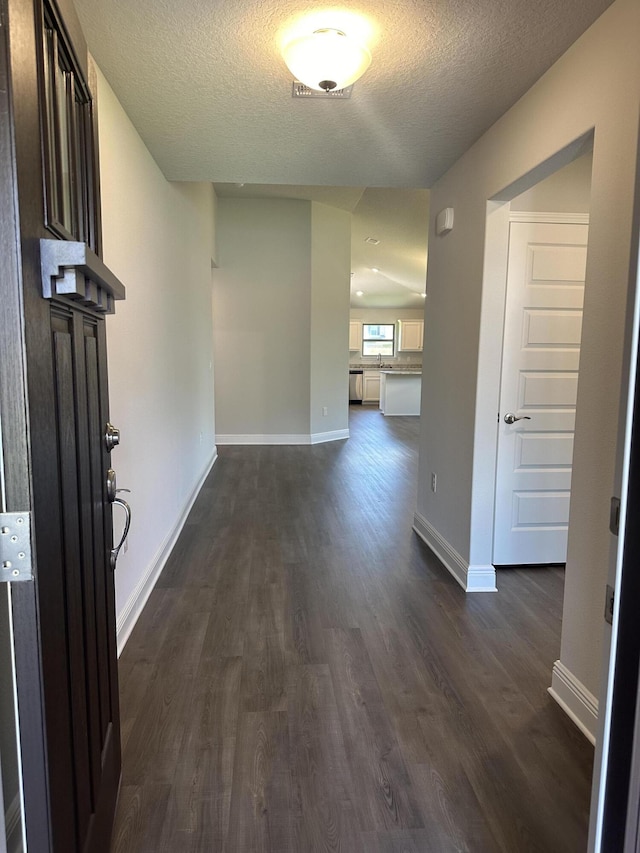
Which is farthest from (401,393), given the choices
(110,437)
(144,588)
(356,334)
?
(110,437)

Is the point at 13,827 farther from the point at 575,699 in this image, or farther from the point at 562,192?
the point at 562,192

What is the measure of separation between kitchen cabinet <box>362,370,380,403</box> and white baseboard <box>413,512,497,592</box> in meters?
9.96

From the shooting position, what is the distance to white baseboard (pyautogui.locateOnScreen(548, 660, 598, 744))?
1.76 meters

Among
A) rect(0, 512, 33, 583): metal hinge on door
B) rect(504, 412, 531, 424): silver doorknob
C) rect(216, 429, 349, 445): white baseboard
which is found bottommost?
rect(216, 429, 349, 445): white baseboard

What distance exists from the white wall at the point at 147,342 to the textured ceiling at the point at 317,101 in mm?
259

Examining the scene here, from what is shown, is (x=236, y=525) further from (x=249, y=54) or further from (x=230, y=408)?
(x=230, y=408)

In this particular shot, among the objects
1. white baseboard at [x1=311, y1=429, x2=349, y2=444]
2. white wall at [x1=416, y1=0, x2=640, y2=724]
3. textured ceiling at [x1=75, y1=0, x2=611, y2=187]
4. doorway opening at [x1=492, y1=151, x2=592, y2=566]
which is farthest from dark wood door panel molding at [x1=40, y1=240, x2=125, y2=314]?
white baseboard at [x1=311, y1=429, x2=349, y2=444]

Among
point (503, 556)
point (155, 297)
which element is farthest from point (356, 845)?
point (155, 297)

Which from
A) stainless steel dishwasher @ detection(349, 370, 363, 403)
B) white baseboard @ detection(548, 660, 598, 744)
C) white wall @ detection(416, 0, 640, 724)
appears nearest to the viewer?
white wall @ detection(416, 0, 640, 724)

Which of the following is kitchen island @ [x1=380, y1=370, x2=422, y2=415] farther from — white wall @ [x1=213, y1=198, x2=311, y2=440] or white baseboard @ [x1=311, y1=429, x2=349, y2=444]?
white wall @ [x1=213, y1=198, x2=311, y2=440]

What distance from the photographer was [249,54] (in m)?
1.89

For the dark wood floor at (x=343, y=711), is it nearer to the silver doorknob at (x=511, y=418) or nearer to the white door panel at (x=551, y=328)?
the silver doorknob at (x=511, y=418)

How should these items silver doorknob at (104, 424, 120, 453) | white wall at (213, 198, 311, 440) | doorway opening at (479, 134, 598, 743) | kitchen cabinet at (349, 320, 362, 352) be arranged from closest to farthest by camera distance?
1. silver doorknob at (104, 424, 120, 453)
2. doorway opening at (479, 134, 598, 743)
3. white wall at (213, 198, 311, 440)
4. kitchen cabinet at (349, 320, 362, 352)

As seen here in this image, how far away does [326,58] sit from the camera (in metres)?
Answer: 1.76
